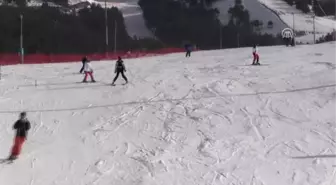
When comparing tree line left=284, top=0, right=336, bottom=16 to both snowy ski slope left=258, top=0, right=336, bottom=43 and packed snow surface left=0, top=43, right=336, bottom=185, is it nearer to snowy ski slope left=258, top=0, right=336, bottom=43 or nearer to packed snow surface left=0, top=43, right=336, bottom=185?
snowy ski slope left=258, top=0, right=336, bottom=43

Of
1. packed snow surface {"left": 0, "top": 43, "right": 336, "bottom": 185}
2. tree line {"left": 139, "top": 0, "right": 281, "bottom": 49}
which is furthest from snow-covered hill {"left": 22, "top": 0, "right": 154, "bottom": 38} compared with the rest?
packed snow surface {"left": 0, "top": 43, "right": 336, "bottom": 185}

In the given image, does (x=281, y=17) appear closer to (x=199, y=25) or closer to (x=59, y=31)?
(x=199, y=25)

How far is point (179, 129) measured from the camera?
1465 cm

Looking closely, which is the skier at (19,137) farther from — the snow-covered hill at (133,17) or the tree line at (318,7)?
the tree line at (318,7)

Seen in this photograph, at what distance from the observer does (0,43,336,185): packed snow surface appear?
37.8 ft

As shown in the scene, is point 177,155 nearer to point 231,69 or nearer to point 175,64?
point 231,69

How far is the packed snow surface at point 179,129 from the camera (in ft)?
37.8

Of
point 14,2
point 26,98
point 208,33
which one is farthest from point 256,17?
point 26,98

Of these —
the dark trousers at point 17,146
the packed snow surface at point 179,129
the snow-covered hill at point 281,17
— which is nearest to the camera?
the packed snow surface at point 179,129

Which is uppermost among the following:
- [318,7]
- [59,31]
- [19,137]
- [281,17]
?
[318,7]

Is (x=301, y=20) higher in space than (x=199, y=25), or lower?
higher

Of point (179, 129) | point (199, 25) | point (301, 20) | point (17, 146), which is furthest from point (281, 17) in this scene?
point (17, 146)

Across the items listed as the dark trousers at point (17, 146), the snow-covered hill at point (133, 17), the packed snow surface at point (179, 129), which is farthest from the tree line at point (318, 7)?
the dark trousers at point (17, 146)

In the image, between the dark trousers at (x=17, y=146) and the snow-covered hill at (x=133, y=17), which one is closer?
the dark trousers at (x=17, y=146)
